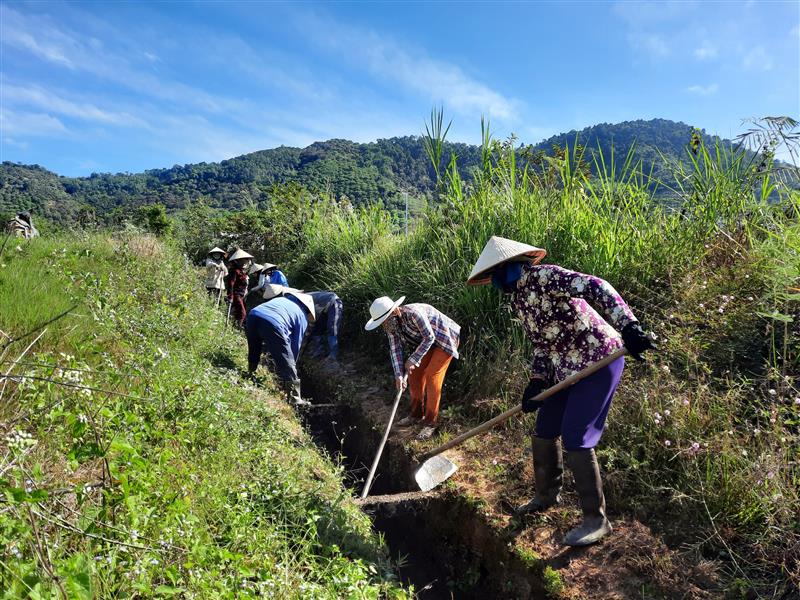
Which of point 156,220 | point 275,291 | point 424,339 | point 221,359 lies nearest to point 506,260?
point 424,339

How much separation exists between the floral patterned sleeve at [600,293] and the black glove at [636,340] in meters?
0.03

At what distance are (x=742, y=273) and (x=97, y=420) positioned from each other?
508 centimetres

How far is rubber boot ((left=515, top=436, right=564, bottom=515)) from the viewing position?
351 cm

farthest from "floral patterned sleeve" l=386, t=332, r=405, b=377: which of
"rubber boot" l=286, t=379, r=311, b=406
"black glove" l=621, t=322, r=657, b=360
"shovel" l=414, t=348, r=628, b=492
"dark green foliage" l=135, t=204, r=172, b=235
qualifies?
"dark green foliage" l=135, t=204, r=172, b=235

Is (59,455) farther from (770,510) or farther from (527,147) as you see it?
(527,147)

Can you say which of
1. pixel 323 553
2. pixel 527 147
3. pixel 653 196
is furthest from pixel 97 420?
pixel 527 147

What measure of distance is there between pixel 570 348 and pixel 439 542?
2.12m

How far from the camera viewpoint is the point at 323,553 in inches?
121

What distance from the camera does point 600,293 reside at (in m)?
2.90

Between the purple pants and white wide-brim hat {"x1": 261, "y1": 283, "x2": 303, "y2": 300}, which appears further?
white wide-brim hat {"x1": 261, "y1": 283, "x2": 303, "y2": 300}

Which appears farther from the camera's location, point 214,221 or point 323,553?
point 214,221

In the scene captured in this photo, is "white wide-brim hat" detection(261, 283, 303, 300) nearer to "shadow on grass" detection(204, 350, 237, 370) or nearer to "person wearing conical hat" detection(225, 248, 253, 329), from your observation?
"shadow on grass" detection(204, 350, 237, 370)

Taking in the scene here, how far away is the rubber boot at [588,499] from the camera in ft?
10.1

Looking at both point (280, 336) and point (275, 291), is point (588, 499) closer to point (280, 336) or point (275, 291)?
point (280, 336)
